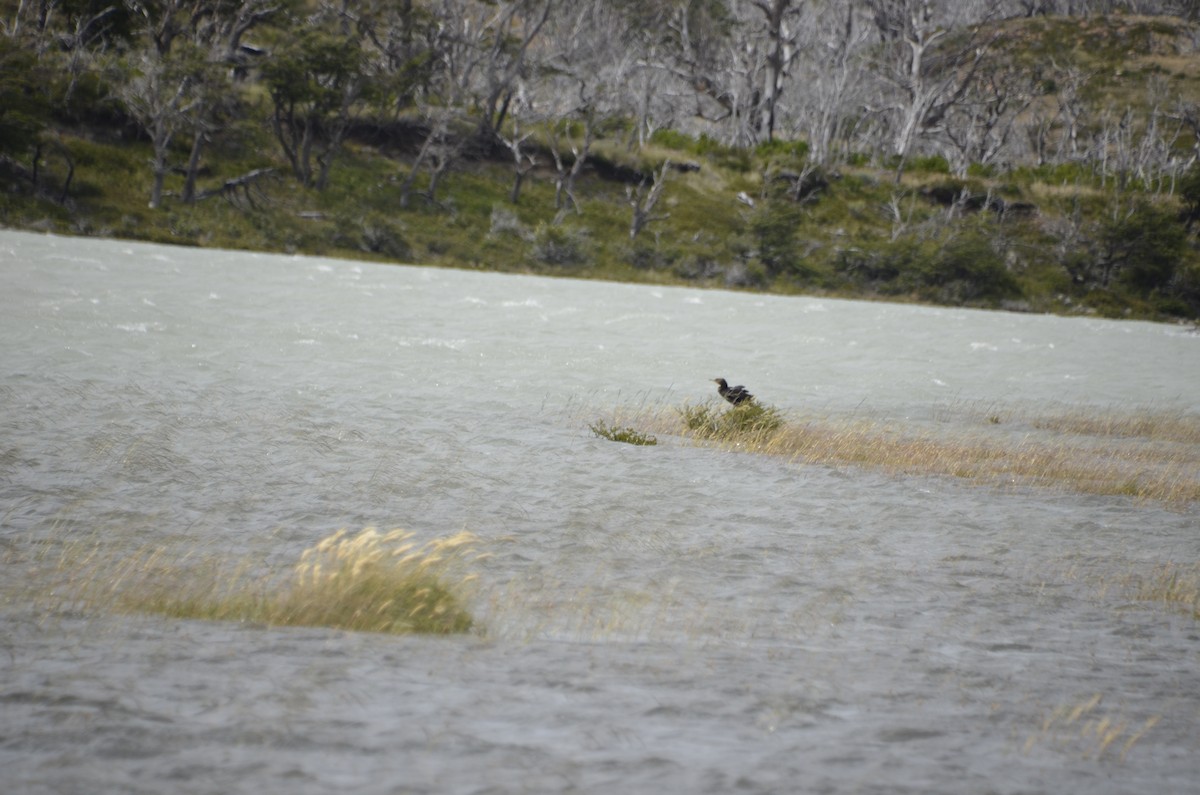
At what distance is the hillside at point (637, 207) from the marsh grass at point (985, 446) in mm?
35796

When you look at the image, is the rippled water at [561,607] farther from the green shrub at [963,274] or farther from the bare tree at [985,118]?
the bare tree at [985,118]

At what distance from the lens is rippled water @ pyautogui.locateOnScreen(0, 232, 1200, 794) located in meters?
5.28

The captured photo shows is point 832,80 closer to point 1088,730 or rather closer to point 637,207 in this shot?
point 637,207

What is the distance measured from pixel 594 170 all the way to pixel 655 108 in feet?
80.4

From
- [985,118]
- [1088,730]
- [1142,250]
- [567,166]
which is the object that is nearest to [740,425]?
[1088,730]

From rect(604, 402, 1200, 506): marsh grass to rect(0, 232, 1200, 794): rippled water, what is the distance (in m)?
0.95

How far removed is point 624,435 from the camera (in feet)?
56.3

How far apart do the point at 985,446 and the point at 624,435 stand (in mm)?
6264

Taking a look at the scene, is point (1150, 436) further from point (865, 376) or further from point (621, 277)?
point (621, 277)

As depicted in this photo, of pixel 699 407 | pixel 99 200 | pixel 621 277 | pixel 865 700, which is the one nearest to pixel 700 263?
pixel 621 277

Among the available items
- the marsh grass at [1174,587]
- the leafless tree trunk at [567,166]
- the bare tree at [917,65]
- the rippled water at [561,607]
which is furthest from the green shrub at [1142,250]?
the marsh grass at [1174,587]

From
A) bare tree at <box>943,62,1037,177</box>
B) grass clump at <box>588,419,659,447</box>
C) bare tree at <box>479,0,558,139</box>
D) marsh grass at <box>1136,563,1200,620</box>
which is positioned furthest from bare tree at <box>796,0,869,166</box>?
marsh grass at <box>1136,563,1200,620</box>

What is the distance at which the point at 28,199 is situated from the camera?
47688 millimetres

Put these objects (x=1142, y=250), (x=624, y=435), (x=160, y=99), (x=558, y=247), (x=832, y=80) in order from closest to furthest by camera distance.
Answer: (x=624, y=435), (x=160, y=99), (x=558, y=247), (x=1142, y=250), (x=832, y=80)
